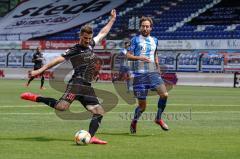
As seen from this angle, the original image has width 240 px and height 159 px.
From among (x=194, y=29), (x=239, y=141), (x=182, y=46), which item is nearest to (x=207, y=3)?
(x=194, y=29)

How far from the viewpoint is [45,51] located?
5444cm

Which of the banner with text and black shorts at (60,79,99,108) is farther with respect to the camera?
the banner with text

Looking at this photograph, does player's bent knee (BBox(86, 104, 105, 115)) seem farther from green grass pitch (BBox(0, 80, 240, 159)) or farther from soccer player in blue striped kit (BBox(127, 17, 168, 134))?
soccer player in blue striped kit (BBox(127, 17, 168, 134))

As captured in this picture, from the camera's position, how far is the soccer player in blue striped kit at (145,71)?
45.8 ft

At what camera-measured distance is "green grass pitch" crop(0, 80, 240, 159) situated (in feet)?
34.1

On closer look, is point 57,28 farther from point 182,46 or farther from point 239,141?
point 239,141

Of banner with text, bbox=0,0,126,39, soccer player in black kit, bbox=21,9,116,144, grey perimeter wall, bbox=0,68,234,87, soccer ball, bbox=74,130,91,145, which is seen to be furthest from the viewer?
banner with text, bbox=0,0,126,39

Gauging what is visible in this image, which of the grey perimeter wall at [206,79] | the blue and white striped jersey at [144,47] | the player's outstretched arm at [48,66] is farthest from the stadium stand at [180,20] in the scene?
the player's outstretched arm at [48,66]

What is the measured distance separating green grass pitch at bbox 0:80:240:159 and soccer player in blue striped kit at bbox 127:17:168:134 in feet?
1.59

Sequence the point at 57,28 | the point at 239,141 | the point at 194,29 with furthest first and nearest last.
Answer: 1. the point at 57,28
2. the point at 194,29
3. the point at 239,141

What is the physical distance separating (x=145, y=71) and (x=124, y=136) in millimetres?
1729

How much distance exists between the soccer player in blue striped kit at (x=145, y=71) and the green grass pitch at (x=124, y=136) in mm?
485

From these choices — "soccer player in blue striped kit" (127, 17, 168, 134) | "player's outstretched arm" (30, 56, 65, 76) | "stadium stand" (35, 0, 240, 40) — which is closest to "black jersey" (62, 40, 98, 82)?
"player's outstretched arm" (30, 56, 65, 76)

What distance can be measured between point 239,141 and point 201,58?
32239 mm
